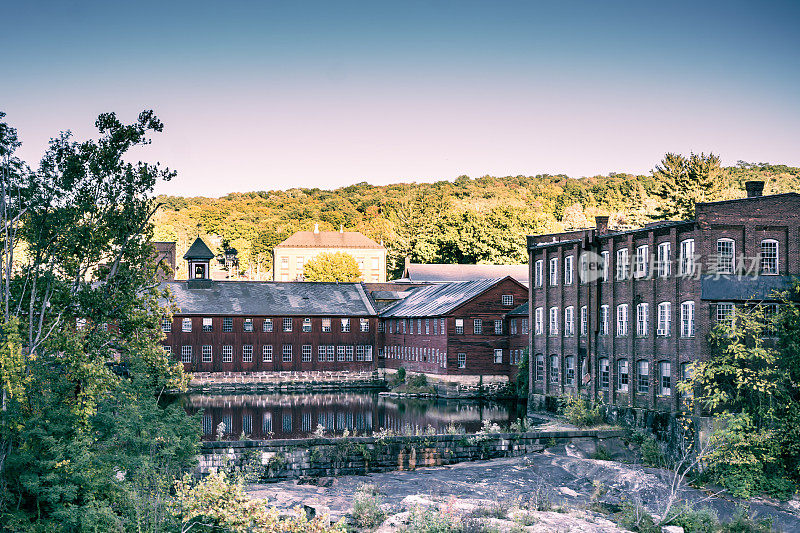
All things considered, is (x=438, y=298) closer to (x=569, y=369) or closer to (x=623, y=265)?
(x=569, y=369)

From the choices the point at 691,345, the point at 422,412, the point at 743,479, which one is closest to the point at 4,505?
the point at 743,479

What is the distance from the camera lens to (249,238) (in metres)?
144

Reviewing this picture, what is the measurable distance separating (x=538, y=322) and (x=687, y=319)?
1366 centimetres

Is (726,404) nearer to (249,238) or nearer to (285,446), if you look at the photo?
(285,446)

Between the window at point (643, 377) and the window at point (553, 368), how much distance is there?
7801mm

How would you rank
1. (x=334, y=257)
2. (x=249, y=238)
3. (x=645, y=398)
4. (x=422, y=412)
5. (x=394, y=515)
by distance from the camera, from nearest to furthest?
(x=394, y=515)
(x=645, y=398)
(x=422, y=412)
(x=334, y=257)
(x=249, y=238)

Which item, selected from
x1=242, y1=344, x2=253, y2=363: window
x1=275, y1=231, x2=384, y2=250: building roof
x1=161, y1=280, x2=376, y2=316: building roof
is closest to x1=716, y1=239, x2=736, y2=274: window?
x1=161, y1=280, x2=376, y2=316: building roof

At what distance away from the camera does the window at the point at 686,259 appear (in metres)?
30.8

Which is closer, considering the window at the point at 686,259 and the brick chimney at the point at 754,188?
the window at the point at 686,259

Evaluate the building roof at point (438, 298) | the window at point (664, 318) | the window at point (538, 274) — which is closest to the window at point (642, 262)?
the window at point (664, 318)

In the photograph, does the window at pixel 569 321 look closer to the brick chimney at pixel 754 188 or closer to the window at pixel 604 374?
the window at pixel 604 374

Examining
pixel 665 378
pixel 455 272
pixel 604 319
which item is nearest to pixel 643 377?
pixel 665 378

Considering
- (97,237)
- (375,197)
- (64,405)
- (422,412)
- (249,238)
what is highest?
(375,197)

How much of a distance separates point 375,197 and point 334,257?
262ft
